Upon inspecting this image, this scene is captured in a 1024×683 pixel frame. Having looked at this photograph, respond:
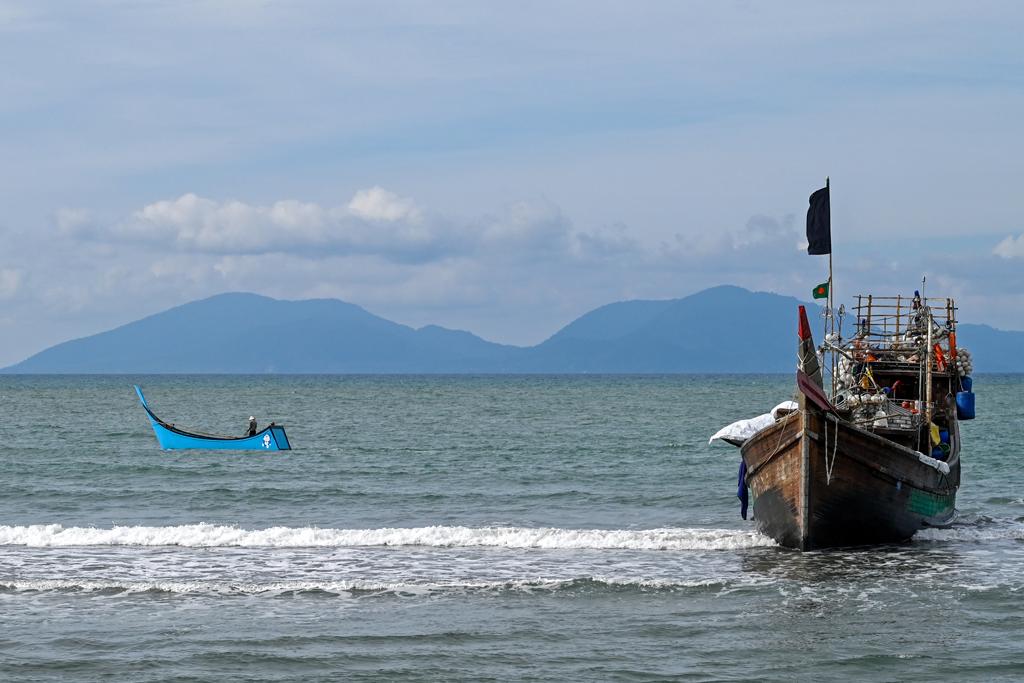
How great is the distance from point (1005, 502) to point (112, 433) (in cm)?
4885

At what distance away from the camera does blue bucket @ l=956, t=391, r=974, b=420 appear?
2965 centimetres

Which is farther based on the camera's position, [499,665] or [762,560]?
[762,560]

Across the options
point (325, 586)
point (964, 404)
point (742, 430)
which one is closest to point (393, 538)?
point (325, 586)

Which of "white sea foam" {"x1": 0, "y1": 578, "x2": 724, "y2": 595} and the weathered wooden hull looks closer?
"white sea foam" {"x1": 0, "y1": 578, "x2": 724, "y2": 595}

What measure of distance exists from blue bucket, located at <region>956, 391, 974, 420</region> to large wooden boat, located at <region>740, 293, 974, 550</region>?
0.08 ft

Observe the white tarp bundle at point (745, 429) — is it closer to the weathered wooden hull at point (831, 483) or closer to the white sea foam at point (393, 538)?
the weathered wooden hull at point (831, 483)

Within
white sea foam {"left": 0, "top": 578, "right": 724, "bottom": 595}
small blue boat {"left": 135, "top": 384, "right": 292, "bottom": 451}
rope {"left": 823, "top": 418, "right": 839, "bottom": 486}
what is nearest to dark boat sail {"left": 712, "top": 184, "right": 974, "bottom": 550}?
rope {"left": 823, "top": 418, "right": 839, "bottom": 486}

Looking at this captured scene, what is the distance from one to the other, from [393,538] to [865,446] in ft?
35.5

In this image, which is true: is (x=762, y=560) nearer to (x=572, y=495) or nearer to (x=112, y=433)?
(x=572, y=495)

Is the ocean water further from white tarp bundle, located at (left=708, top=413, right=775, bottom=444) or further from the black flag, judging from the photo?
the black flag

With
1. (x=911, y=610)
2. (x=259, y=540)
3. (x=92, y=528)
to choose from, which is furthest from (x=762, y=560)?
(x=92, y=528)

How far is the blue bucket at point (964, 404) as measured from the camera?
29.7 meters

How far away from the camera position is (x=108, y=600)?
21.2 meters

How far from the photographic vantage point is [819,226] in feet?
86.0
